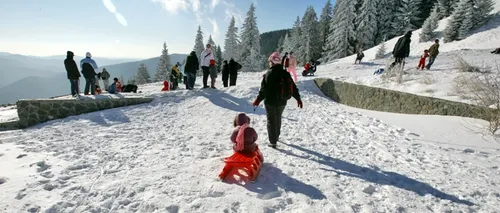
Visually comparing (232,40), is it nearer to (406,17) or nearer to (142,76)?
(142,76)

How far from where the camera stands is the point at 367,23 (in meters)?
39.9

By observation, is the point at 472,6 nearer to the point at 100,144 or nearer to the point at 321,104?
the point at 321,104

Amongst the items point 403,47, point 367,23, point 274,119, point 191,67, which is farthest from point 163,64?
point 274,119

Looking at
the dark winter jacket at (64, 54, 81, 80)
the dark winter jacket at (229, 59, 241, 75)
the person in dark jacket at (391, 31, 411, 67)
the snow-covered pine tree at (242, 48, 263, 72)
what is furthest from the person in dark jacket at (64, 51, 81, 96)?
the snow-covered pine tree at (242, 48, 263, 72)

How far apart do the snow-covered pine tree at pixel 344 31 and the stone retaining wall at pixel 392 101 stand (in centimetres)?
3149

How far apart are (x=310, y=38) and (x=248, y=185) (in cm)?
4963

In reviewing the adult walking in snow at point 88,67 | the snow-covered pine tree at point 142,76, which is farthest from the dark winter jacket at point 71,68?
the snow-covered pine tree at point 142,76

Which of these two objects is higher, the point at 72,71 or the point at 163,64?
the point at 163,64

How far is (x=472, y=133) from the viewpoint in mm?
5941

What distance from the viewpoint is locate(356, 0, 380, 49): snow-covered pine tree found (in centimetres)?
3912

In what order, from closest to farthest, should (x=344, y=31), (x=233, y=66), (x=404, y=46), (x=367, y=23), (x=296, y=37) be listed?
(x=404, y=46), (x=233, y=66), (x=367, y=23), (x=344, y=31), (x=296, y=37)

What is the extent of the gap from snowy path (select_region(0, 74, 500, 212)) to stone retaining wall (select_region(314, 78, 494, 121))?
1875 mm

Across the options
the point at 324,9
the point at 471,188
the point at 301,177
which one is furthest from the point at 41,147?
the point at 324,9

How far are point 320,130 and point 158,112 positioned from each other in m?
6.16
